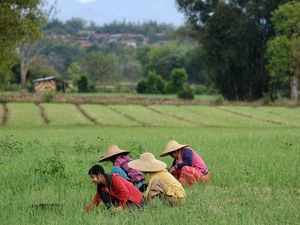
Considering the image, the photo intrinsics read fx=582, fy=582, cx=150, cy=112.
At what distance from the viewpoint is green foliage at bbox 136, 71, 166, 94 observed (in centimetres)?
8062

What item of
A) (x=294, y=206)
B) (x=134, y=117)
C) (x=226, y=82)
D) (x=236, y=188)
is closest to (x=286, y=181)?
(x=236, y=188)

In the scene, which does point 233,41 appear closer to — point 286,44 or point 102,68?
point 286,44

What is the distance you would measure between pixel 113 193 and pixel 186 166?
2.88m

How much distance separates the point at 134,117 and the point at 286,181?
1172 inches

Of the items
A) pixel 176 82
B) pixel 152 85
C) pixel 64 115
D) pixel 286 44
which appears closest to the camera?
pixel 64 115

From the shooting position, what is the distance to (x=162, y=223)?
24.3ft

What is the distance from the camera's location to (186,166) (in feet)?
37.1

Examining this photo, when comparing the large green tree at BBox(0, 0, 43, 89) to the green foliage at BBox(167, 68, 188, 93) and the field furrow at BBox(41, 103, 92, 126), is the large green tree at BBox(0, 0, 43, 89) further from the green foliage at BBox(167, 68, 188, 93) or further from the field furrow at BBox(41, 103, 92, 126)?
the green foliage at BBox(167, 68, 188, 93)

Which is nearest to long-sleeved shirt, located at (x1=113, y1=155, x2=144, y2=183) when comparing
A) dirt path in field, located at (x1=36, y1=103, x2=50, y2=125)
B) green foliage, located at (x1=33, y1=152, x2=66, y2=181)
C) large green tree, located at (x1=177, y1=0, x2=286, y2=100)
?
green foliage, located at (x1=33, y1=152, x2=66, y2=181)

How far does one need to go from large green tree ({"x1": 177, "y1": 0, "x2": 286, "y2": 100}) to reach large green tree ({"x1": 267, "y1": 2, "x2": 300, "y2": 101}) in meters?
4.65

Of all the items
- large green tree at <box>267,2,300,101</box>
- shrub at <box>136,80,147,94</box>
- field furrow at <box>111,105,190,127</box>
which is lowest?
field furrow at <box>111,105,190,127</box>

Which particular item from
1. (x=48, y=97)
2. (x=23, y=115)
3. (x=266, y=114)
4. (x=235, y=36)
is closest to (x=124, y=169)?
(x=23, y=115)

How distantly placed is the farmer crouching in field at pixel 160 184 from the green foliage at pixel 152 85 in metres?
71.1

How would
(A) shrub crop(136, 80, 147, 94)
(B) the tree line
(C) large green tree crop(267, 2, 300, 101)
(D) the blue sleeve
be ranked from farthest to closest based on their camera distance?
(A) shrub crop(136, 80, 147, 94) → (C) large green tree crop(267, 2, 300, 101) → (B) the tree line → (D) the blue sleeve
